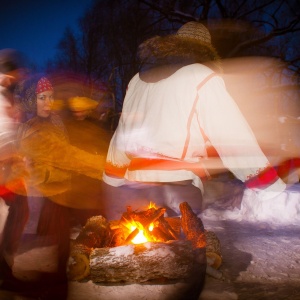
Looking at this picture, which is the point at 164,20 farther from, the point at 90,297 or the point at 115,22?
the point at 90,297

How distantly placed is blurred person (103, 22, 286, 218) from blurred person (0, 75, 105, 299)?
90 centimetres

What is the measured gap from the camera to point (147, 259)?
3139 mm

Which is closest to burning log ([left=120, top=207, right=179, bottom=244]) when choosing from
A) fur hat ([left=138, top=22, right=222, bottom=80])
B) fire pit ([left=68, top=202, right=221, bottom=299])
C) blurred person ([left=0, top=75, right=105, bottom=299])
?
fire pit ([left=68, top=202, right=221, bottom=299])

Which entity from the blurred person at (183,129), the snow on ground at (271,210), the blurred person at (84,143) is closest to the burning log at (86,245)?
the blurred person at (183,129)

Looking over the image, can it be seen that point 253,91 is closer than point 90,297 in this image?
No

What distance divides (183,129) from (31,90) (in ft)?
8.26

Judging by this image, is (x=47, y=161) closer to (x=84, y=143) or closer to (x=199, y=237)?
(x=199, y=237)

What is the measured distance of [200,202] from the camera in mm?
2289

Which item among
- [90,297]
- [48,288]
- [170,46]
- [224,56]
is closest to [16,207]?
[48,288]

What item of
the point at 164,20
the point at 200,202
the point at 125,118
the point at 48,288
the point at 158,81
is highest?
the point at 164,20

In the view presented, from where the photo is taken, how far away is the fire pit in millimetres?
3137

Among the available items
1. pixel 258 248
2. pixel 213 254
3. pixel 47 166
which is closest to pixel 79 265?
pixel 47 166

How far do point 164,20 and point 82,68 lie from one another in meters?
16.9

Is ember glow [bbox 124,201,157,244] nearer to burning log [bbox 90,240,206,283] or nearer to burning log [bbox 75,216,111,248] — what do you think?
burning log [bbox 90,240,206,283]
